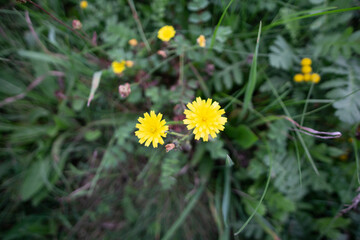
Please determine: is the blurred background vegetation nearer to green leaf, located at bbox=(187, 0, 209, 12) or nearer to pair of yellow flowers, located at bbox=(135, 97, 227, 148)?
green leaf, located at bbox=(187, 0, 209, 12)

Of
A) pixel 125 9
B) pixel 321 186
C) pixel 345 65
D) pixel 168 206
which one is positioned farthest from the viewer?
pixel 168 206

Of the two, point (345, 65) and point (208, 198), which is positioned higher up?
point (345, 65)

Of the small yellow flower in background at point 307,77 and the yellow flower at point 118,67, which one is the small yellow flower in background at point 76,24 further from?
the small yellow flower in background at point 307,77

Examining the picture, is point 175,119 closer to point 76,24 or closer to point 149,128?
point 149,128

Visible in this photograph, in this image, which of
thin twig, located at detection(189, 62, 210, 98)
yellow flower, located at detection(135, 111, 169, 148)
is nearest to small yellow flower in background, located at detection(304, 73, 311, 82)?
thin twig, located at detection(189, 62, 210, 98)

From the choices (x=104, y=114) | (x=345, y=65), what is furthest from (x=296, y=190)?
(x=104, y=114)

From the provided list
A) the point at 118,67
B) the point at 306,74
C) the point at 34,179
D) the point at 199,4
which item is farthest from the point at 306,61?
the point at 34,179

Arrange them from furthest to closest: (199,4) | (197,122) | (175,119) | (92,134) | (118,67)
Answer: (92,134) < (118,67) < (199,4) < (175,119) < (197,122)

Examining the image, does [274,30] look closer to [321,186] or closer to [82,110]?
[321,186]
